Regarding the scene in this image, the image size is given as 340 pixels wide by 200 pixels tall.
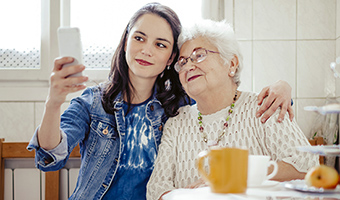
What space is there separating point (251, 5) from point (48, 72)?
1.42 meters

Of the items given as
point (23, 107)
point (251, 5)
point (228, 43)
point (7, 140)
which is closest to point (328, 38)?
point (251, 5)

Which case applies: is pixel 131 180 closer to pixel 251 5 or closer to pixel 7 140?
pixel 7 140

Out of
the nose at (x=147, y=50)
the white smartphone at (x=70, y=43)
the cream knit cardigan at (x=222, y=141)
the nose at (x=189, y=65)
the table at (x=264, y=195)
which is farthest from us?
the nose at (x=147, y=50)

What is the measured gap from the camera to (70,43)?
3.09 feet

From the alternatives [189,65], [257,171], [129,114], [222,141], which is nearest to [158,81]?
[129,114]

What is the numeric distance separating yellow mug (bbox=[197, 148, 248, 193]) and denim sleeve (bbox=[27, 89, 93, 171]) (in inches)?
28.8

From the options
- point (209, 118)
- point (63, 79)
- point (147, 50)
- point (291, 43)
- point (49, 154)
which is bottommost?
point (49, 154)

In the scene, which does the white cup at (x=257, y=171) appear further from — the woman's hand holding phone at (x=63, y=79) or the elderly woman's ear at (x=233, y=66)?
the elderly woman's ear at (x=233, y=66)

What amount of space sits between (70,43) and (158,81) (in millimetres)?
856

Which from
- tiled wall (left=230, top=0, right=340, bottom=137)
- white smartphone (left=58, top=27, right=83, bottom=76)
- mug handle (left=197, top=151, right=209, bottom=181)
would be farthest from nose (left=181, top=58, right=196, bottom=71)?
tiled wall (left=230, top=0, right=340, bottom=137)

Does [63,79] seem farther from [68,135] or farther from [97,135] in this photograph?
[97,135]

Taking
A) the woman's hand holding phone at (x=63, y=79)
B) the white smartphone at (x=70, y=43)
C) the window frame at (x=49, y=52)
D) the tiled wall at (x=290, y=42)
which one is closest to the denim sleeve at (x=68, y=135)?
the woman's hand holding phone at (x=63, y=79)

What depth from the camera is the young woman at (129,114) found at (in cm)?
154

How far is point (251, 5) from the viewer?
2.51 meters
